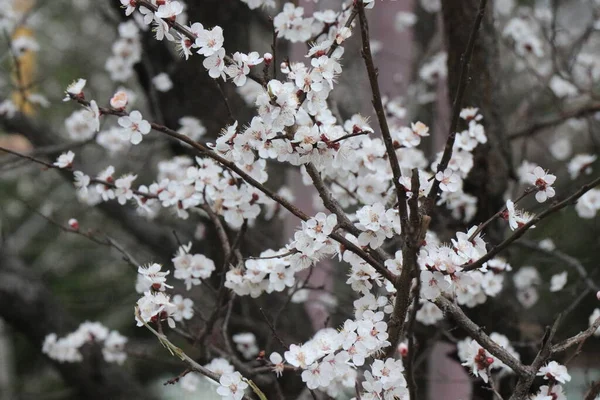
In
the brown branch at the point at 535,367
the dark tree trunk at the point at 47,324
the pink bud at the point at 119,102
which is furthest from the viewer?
the dark tree trunk at the point at 47,324

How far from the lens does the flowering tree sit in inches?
51.2

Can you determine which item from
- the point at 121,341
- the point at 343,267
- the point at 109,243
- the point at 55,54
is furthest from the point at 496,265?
the point at 55,54

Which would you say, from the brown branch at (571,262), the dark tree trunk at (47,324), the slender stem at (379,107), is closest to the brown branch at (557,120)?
the brown branch at (571,262)

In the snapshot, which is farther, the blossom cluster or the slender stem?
the blossom cluster

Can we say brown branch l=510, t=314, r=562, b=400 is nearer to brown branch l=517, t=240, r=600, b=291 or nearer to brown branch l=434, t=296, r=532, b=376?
brown branch l=434, t=296, r=532, b=376

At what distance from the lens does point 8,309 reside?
3191 mm

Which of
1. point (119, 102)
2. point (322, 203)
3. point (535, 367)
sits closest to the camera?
point (535, 367)

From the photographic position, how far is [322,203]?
2.09 meters

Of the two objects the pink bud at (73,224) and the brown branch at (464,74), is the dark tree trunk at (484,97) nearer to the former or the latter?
the brown branch at (464,74)

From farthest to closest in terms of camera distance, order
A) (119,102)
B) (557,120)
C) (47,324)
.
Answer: (47,324)
(557,120)
(119,102)

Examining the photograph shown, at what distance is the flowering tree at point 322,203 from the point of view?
1.30 m

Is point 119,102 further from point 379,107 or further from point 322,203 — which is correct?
point 322,203

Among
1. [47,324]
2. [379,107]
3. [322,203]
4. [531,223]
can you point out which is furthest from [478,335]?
[47,324]

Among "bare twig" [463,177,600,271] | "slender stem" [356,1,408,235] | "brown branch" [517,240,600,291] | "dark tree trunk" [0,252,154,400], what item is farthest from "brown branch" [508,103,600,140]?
"dark tree trunk" [0,252,154,400]
